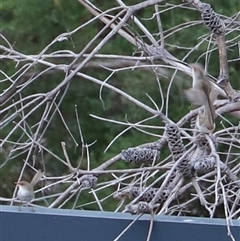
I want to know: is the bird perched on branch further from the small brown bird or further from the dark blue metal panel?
the small brown bird

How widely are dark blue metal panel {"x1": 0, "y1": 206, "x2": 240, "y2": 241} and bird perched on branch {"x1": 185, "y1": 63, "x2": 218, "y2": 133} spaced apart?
0.23 m

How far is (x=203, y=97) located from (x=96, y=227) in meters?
0.36

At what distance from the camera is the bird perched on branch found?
1.37 metres

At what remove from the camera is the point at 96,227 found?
A: 4.53 ft

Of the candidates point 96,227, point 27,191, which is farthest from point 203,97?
point 27,191

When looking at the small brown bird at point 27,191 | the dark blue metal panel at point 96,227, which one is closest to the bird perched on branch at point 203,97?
the dark blue metal panel at point 96,227

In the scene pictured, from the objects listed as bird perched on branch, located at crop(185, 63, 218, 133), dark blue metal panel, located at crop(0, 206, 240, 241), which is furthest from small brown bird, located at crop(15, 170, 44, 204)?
bird perched on branch, located at crop(185, 63, 218, 133)

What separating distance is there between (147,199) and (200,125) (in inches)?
8.9

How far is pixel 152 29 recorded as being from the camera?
320 centimetres

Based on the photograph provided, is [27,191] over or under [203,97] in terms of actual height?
under

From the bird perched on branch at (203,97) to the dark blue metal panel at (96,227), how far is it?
226 millimetres

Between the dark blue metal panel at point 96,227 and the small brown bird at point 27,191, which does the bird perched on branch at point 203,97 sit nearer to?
the dark blue metal panel at point 96,227

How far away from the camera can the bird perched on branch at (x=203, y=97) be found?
4.49 feet

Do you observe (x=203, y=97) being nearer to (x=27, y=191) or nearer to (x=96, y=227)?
(x=96, y=227)
